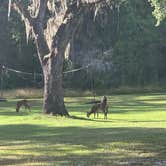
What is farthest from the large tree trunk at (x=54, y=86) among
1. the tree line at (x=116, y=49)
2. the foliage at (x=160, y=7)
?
the tree line at (x=116, y=49)

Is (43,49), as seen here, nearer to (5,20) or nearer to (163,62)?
(5,20)

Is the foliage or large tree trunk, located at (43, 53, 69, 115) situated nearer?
the foliage

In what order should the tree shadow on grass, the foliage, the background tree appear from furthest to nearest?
the background tree < the foliage < the tree shadow on grass

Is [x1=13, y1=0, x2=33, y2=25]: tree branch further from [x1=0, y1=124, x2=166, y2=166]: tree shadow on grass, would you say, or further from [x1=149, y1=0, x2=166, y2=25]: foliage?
[x1=0, y1=124, x2=166, y2=166]: tree shadow on grass

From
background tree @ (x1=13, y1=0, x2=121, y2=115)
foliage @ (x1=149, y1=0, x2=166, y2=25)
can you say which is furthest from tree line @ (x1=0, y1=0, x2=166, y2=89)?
foliage @ (x1=149, y1=0, x2=166, y2=25)

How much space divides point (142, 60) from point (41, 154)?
A: 2190 inches

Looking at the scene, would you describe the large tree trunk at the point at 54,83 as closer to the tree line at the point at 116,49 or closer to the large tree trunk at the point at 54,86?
the large tree trunk at the point at 54,86

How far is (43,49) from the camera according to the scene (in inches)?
1255

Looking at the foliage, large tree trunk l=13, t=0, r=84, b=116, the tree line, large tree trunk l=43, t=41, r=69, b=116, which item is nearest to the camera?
the foliage

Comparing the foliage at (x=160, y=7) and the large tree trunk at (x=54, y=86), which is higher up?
the foliage at (x=160, y=7)

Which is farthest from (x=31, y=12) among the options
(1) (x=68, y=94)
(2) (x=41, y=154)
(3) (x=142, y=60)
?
(3) (x=142, y=60)

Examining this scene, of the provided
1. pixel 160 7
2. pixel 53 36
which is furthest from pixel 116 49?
pixel 160 7

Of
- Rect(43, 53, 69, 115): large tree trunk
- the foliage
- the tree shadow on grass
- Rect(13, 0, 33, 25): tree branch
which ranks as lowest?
the tree shadow on grass

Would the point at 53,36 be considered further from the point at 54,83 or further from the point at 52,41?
the point at 54,83
